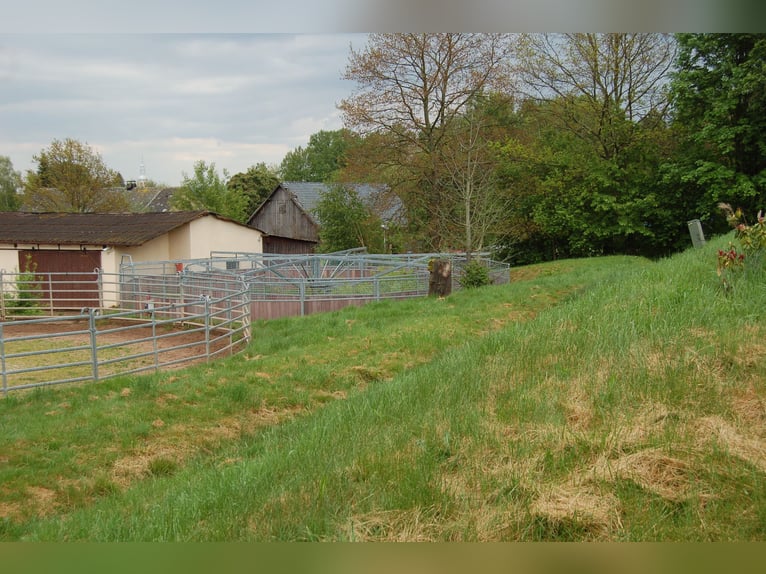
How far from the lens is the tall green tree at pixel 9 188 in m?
27.8

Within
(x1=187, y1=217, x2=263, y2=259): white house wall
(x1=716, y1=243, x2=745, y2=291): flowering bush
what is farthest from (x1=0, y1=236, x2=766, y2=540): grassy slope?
(x1=187, y1=217, x2=263, y2=259): white house wall

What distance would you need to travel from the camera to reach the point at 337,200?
24.6m

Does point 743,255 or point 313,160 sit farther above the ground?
point 313,160

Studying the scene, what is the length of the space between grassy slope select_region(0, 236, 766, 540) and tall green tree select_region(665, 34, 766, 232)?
27.0ft

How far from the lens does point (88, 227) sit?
60.1ft

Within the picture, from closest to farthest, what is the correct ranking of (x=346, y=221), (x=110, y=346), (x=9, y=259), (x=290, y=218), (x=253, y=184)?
(x=110, y=346)
(x=9, y=259)
(x=346, y=221)
(x=290, y=218)
(x=253, y=184)

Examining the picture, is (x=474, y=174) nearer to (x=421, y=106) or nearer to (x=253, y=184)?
(x=421, y=106)

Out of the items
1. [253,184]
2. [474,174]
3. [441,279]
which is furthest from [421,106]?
[253,184]

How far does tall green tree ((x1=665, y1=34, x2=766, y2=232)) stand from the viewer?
1191cm

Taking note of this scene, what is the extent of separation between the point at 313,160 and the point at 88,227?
34.4 meters

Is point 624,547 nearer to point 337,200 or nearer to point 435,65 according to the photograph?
point 435,65

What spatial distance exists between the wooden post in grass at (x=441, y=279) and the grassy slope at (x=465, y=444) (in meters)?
6.04

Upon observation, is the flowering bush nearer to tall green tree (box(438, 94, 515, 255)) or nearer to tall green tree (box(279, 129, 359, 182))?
tall green tree (box(438, 94, 515, 255))

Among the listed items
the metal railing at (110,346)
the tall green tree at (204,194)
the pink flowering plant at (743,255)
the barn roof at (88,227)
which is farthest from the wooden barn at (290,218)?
the pink flowering plant at (743,255)
